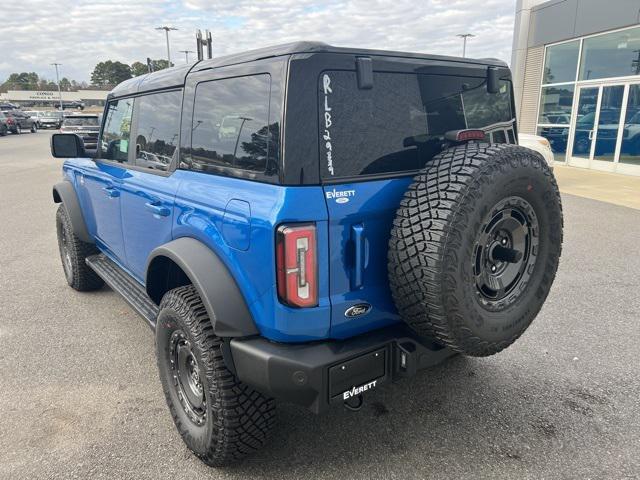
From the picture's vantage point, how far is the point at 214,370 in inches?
88.3

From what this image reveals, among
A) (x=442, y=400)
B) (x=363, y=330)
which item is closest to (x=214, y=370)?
(x=363, y=330)

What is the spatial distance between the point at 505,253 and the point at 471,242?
0.38m

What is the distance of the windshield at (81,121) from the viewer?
1784 cm

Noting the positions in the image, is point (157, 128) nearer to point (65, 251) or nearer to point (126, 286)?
point (126, 286)

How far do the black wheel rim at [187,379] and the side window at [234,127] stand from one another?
93 centimetres

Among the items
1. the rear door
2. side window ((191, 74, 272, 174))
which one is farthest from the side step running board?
the rear door

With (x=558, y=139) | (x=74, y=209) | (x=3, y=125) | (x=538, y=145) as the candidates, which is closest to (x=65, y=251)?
(x=74, y=209)

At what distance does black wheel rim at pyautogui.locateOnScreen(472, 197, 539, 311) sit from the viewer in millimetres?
2295

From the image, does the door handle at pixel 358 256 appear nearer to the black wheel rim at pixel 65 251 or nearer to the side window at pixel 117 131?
the side window at pixel 117 131

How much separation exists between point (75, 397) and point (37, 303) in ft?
6.29

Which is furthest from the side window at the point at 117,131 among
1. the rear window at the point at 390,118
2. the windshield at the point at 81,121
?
the windshield at the point at 81,121

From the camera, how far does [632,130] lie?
12711mm

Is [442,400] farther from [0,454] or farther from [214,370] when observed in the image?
[0,454]

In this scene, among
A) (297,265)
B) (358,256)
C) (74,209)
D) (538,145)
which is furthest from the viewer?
(538,145)
